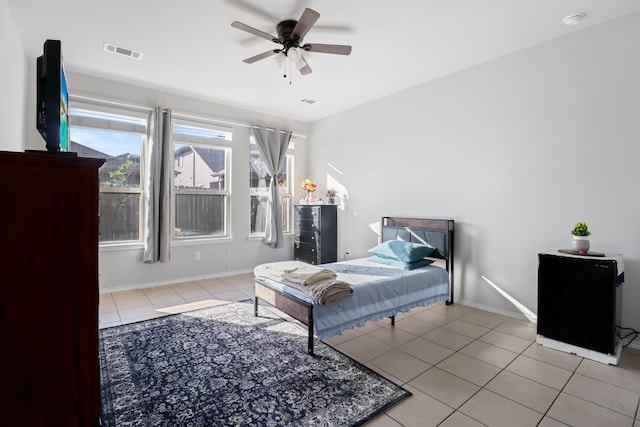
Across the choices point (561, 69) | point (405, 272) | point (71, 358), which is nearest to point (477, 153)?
point (561, 69)

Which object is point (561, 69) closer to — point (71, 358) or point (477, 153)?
point (477, 153)

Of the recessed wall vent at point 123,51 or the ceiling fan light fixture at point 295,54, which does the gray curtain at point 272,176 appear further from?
the ceiling fan light fixture at point 295,54

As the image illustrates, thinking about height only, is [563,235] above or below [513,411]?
above

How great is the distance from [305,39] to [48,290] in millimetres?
3007

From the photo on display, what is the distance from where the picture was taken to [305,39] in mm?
3217

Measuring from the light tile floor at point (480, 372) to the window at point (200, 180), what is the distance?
1.62m

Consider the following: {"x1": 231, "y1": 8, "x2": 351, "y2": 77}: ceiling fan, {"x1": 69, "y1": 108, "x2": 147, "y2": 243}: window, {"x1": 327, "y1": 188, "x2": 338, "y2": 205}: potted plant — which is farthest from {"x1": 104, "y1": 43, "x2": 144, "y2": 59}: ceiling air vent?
{"x1": 327, "y1": 188, "x2": 338, "y2": 205}: potted plant

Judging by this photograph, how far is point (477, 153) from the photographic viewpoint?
370 cm

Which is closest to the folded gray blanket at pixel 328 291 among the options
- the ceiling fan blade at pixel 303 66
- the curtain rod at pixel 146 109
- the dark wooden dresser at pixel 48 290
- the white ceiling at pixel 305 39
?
the dark wooden dresser at pixel 48 290

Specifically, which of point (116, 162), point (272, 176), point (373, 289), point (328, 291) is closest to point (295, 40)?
point (328, 291)

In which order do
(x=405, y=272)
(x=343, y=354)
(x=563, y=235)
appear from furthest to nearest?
(x=405, y=272)
(x=563, y=235)
(x=343, y=354)

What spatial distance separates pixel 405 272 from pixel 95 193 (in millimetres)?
2775

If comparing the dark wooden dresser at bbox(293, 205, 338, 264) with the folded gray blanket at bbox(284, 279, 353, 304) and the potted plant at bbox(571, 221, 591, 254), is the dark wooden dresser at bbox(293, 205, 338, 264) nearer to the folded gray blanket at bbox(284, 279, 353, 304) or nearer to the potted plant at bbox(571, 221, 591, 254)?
the folded gray blanket at bbox(284, 279, 353, 304)

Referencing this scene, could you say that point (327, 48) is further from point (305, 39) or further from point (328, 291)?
point (328, 291)
